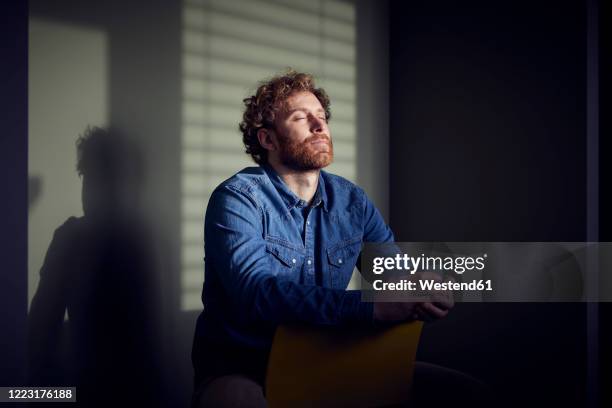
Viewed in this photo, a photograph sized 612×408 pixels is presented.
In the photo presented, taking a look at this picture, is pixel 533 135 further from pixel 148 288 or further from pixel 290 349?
pixel 148 288

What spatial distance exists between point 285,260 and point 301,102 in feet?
1.59

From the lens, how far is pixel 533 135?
6.10 ft

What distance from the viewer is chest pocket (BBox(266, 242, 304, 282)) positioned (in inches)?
58.5

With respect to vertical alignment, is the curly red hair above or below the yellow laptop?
above

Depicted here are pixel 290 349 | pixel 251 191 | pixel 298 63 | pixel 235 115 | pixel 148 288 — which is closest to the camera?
pixel 290 349

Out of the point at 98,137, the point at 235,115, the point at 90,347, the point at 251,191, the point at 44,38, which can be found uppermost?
the point at 44,38

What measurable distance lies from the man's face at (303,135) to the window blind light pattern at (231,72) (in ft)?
1.28

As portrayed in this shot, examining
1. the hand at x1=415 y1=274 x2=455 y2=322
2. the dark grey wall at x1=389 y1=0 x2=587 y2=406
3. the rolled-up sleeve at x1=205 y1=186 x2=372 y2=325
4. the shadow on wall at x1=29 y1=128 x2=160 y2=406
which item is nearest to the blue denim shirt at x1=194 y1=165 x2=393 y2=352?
the rolled-up sleeve at x1=205 y1=186 x2=372 y2=325

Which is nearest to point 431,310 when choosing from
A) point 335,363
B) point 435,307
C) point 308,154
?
point 435,307

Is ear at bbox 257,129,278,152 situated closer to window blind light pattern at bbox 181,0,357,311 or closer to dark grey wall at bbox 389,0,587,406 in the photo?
window blind light pattern at bbox 181,0,357,311

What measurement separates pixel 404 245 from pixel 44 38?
1.53 meters

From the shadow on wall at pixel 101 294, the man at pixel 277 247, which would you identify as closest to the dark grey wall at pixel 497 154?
the man at pixel 277 247

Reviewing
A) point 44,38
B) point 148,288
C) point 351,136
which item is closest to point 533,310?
point 351,136

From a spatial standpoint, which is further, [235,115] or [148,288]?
[235,115]
